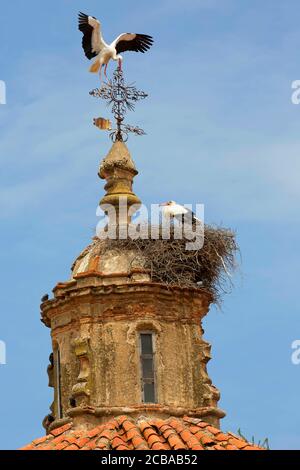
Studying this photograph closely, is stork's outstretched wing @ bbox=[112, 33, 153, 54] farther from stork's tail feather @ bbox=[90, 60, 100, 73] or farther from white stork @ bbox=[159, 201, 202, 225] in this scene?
white stork @ bbox=[159, 201, 202, 225]

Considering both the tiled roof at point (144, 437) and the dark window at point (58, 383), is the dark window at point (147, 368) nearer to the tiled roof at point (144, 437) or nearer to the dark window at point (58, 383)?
the tiled roof at point (144, 437)

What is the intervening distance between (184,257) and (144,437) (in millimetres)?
2890

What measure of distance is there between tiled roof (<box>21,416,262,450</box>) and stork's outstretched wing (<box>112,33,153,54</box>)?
18.5ft

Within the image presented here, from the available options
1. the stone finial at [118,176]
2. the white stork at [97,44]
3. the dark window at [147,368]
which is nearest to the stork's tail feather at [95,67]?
the white stork at [97,44]

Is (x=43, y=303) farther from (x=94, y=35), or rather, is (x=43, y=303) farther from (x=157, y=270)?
(x=94, y=35)

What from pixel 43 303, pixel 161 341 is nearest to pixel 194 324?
pixel 161 341

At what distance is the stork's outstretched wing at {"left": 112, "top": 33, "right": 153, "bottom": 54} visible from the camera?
81.7 feet

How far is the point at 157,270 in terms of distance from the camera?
23547mm

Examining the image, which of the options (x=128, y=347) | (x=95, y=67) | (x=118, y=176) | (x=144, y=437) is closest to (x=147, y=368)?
Result: (x=128, y=347)

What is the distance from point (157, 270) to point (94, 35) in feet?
11.8

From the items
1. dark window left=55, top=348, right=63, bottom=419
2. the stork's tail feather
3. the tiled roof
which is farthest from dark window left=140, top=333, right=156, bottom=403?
the stork's tail feather

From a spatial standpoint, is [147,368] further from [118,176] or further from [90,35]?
[90,35]

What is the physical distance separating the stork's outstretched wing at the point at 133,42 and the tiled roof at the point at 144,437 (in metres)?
5.64

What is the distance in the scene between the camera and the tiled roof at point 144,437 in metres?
21.7
